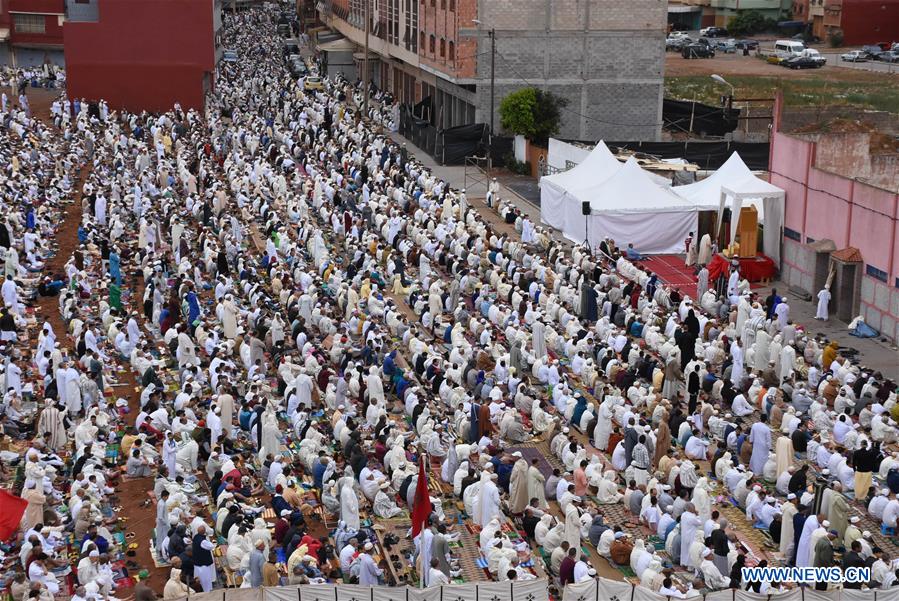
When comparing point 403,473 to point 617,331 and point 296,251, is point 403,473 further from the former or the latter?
point 296,251

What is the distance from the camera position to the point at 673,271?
113 ft

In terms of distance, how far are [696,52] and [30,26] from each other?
4431cm

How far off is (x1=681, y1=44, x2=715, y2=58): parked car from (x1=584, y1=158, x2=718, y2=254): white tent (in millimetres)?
59039

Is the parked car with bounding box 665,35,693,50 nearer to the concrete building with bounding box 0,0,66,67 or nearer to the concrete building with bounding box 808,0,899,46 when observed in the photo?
the concrete building with bounding box 808,0,899,46

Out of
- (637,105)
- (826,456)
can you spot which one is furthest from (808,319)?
(637,105)

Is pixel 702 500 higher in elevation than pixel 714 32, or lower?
lower

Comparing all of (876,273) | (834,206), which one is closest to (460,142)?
(834,206)

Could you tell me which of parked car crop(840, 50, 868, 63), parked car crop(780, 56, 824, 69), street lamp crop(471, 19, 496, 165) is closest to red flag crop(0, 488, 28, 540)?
street lamp crop(471, 19, 496, 165)

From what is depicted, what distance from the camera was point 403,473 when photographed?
2108 centimetres

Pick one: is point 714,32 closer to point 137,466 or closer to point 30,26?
point 30,26

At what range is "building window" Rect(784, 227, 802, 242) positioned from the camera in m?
32.9

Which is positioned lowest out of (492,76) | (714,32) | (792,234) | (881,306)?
(881,306)

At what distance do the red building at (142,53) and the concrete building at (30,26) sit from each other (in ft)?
49.4

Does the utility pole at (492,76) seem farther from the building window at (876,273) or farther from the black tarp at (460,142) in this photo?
the building window at (876,273)
